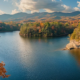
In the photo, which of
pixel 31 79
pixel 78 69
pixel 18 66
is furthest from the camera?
pixel 18 66

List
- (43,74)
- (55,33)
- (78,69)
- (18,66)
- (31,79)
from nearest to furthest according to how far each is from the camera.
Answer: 1. (31,79)
2. (43,74)
3. (78,69)
4. (18,66)
5. (55,33)

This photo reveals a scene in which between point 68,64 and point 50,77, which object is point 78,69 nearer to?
point 68,64

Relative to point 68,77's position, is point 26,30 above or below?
above

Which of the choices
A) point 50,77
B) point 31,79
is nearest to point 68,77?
point 50,77

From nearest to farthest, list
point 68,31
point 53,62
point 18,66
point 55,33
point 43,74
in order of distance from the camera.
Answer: point 43,74 → point 18,66 → point 53,62 → point 55,33 → point 68,31

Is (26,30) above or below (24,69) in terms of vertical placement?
above

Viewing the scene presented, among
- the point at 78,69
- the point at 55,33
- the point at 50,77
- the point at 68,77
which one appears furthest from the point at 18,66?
the point at 55,33

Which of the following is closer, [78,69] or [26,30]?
[78,69]

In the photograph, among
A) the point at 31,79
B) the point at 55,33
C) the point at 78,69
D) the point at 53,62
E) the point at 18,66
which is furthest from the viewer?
the point at 55,33

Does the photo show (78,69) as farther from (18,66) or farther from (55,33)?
(55,33)
